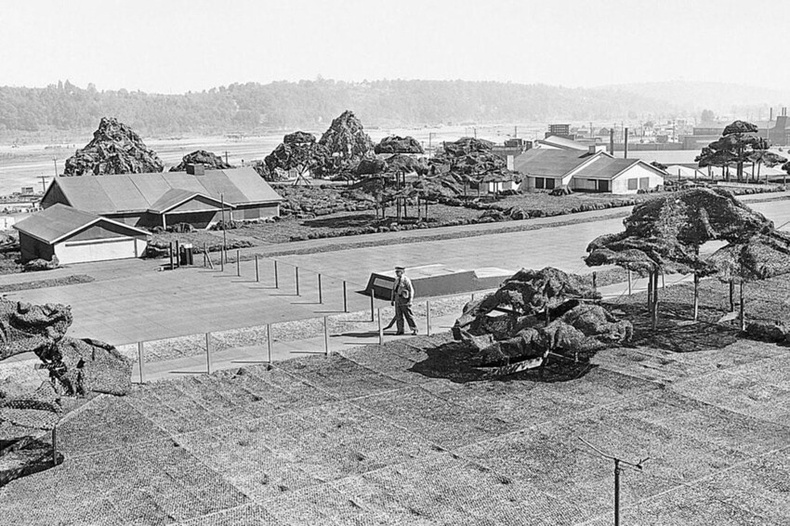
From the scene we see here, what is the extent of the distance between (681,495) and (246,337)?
15.3 metres

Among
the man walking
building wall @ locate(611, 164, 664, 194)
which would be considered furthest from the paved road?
building wall @ locate(611, 164, 664, 194)

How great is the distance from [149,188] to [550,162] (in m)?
36.8

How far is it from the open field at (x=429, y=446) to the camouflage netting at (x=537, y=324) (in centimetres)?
67

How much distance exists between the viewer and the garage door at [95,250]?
45.0m

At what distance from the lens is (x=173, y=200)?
55125 millimetres

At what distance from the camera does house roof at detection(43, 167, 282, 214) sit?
54438 mm

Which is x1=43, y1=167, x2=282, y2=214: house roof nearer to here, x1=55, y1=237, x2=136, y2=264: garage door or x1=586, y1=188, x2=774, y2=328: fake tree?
x1=55, y1=237, x2=136, y2=264: garage door

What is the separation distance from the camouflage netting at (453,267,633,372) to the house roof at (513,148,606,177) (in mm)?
53975

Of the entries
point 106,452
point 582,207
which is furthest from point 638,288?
point 582,207

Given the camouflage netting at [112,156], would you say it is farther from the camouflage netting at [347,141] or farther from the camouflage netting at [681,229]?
the camouflage netting at [681,229]

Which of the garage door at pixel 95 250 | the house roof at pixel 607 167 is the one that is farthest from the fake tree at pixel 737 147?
the garage door at pixel 95 250

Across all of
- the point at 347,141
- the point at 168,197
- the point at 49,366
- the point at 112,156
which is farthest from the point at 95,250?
the point at 347,141

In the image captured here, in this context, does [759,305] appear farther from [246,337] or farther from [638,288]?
[246,337]

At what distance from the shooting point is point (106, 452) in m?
17.8
